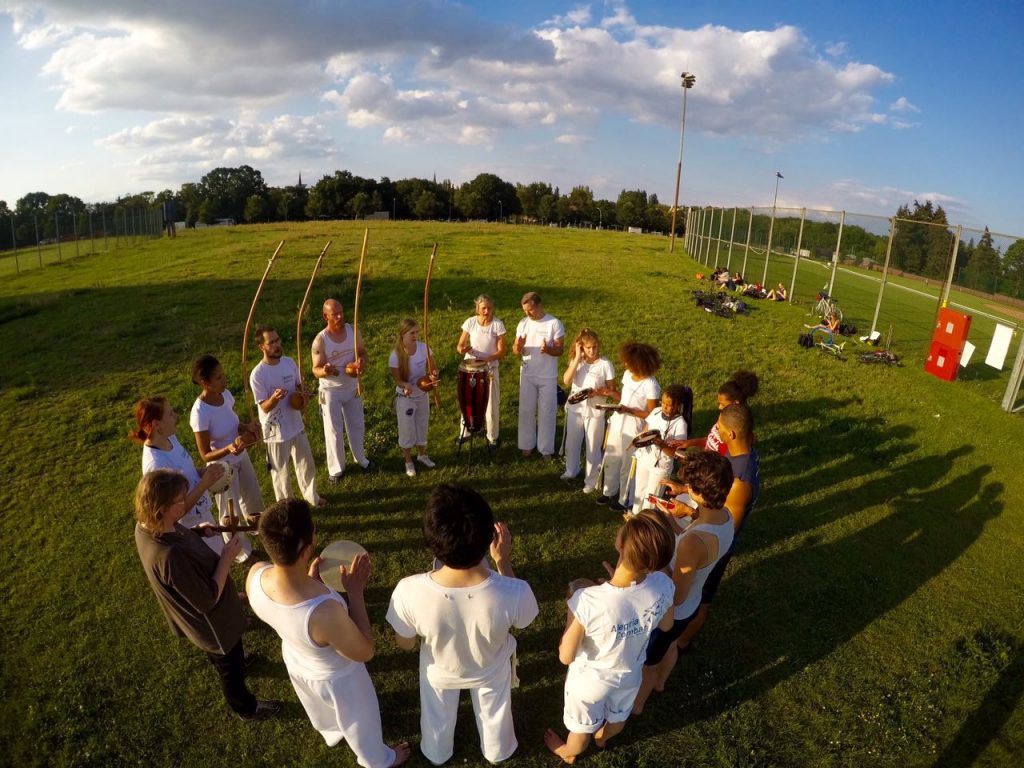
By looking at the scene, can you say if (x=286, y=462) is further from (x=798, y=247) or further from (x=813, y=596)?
(x=798, y=247)

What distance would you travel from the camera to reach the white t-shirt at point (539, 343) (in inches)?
299

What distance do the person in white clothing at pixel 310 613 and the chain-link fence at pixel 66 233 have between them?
3310 centimetres

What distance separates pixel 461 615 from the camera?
9.71 ft

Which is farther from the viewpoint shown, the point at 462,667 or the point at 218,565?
the point at 218,565

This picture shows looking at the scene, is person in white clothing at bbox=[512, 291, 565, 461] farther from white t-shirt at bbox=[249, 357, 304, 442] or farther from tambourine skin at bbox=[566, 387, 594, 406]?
white t-shirt at bbox=[249, 357, 304, 442]

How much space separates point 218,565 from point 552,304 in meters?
13.7

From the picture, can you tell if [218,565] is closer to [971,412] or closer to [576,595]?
[576,595]

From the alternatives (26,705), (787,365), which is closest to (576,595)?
(26,705)

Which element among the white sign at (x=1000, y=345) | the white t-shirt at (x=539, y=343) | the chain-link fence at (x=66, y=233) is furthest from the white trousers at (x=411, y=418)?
the chain-link fence at (x=66, y=233)

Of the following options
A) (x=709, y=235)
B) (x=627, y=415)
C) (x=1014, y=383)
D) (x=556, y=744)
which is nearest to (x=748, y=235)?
(x=709, y=235)

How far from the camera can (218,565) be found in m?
3.69

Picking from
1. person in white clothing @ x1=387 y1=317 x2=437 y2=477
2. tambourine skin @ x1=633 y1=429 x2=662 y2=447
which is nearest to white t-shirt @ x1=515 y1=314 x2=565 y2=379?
person in white clothing @ x1=387 y1=317 x2=437 y2=477

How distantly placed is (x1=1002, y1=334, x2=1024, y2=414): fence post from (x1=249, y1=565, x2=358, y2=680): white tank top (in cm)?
1270

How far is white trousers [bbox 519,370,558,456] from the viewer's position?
7.93m
